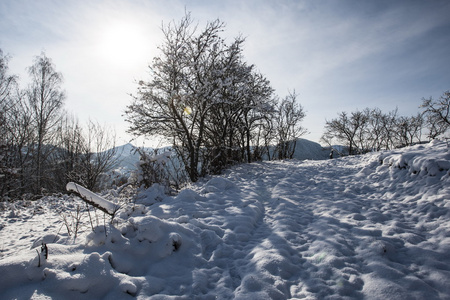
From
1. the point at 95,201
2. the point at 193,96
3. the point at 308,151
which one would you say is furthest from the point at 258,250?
the point at 308,151

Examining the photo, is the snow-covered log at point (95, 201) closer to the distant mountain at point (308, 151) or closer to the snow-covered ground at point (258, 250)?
the snow-covered ground at point (258, 250)

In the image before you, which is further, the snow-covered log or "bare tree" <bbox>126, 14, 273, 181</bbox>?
"bare tree" <bbox>126, 14, 273, 181</bbox>

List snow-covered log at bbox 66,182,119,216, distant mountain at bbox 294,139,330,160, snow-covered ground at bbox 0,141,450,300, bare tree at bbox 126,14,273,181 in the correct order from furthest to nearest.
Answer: distant mountain at bbox 294,139,330,160
bare tree at bbox 126,14,273,181
snow-covered log at bbox 66,182,119,216
snow-covered ground at bbox 0,141,450,300

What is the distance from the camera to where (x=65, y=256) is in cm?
223

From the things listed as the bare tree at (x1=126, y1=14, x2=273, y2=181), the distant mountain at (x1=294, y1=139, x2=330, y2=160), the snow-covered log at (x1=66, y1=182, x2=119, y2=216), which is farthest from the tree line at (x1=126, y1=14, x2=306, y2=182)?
the distant mountain at (x1=294, y1=139, x2=330, y2=160)

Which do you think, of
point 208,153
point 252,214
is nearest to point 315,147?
point 208,153

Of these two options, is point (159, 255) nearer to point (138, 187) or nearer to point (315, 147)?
point (138, 187)

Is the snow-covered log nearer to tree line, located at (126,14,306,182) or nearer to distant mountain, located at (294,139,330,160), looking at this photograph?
tree line, located at (126,14,306,182)

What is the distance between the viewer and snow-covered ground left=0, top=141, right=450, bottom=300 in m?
2.06

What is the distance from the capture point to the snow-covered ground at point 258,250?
2059 mm

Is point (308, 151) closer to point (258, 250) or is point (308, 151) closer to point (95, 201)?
point (258, 250)

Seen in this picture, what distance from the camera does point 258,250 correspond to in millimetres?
2998

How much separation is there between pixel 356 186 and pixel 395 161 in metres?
1.46

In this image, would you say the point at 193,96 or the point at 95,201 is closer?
the point at 95,201
